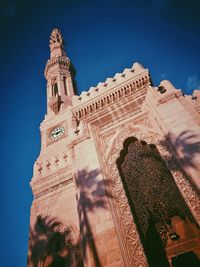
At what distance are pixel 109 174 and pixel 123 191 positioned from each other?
884 millimetres

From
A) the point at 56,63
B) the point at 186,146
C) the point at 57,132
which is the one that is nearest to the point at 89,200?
the point at 186,146

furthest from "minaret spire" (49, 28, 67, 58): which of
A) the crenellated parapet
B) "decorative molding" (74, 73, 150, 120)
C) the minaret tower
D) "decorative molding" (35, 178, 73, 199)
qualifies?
"decorative molding" (35, 178, 73, 199)

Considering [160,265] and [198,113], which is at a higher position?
[198,113]

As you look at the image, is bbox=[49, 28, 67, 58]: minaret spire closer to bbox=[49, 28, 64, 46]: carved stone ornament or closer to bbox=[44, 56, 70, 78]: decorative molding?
bbox=[49, 28, 64, 46]: carved stone ornament

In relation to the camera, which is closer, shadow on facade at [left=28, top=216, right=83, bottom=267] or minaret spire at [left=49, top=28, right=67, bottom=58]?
shadow on facade at [left=28, top=216, right=83, bottom=267]

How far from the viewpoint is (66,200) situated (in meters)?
9.83

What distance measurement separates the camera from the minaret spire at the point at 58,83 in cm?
1695

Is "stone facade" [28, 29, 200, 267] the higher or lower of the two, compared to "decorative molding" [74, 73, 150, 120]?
→ lower

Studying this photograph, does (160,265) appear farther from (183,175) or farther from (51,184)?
(51,184)

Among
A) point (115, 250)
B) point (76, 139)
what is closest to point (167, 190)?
point (115, 250)

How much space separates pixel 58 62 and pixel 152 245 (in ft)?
62.4

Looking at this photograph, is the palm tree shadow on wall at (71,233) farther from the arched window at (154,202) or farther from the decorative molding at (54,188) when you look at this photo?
the decorative molding at (54,188)

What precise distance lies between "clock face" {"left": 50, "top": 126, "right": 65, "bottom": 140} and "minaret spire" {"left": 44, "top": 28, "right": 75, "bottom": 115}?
2111mm

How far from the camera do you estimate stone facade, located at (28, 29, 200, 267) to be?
241 inches
